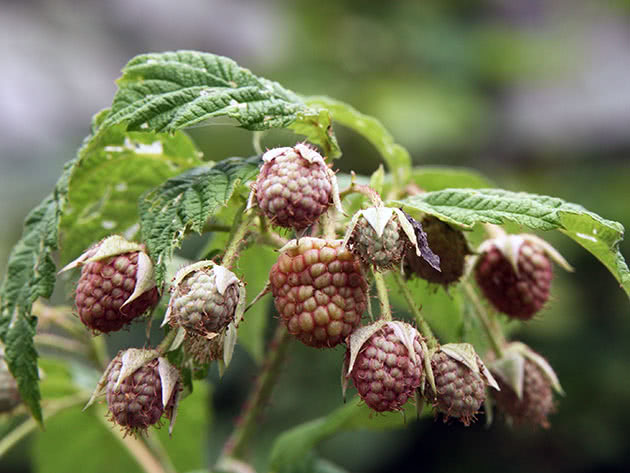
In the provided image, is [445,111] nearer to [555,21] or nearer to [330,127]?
[555,21]

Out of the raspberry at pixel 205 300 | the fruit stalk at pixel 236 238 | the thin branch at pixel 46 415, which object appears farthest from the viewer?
the thin branch at pixel 46 415

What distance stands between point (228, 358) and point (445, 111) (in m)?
3.72

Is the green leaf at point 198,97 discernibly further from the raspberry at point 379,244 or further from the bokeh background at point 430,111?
the bokeh background at point 430,111

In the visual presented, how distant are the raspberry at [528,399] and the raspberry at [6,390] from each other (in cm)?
121

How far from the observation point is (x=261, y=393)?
1.73 meters

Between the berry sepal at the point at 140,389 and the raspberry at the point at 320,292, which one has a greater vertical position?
the raspberry at the point at 320,292

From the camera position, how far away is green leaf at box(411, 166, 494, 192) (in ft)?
5.89

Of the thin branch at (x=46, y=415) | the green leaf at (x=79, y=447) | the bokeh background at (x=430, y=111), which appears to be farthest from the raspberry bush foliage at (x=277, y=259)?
the bokeh background at (x=430, y=111)

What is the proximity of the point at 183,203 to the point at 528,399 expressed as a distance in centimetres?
88

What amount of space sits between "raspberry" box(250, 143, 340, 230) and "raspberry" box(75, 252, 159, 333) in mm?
281

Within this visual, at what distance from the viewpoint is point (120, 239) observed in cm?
131

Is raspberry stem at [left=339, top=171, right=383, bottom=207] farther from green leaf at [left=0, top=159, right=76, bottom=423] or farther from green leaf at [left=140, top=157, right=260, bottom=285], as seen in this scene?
green leaf at [left=0, top=159, right=76, bottom=423]

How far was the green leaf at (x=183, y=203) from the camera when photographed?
4.09 ft

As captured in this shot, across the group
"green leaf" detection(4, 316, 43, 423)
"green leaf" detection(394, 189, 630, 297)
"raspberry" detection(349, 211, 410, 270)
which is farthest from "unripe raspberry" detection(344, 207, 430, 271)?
"green leaf" detection(4, 316, 43, 423)
